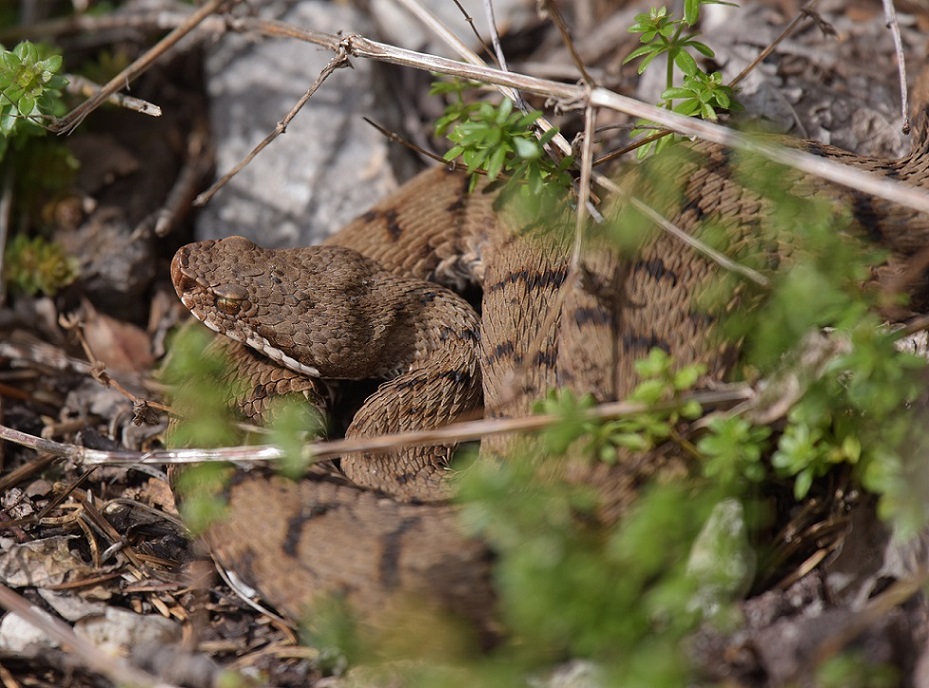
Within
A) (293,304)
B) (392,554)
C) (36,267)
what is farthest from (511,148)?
(36,267)

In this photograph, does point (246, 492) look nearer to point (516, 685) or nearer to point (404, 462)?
point (404, 462)

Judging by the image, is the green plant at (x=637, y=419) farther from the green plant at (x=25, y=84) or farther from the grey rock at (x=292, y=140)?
the green plant at (x=25, y=84)

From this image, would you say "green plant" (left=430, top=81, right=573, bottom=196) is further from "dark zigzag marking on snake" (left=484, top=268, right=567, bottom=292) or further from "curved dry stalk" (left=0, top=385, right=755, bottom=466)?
"curved dry stalk" (left=0, top=385, right=755, bottom=466)

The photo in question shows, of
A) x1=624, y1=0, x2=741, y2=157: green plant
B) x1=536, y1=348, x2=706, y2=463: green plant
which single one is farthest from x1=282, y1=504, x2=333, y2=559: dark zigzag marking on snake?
x1=624, y1=0, x2=741, y2=157: green plant

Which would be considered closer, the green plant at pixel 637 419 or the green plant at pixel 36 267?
the green plant at pixel 637 419

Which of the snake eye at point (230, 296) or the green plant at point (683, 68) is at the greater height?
the green plant at point (683, 68)

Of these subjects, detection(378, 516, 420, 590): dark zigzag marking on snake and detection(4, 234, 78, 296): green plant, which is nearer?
detection(378, 516, 420, 590): dark zigzag marking on snake

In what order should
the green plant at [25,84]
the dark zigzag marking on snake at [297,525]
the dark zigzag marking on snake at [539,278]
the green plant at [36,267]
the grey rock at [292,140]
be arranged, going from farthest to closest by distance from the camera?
the grey rock at [292,140], the green plant at [36,267], the dark zigzag marking on snake at [539,278], the green plant at [25,84], the dark zigzag marking on snake at [297,525]

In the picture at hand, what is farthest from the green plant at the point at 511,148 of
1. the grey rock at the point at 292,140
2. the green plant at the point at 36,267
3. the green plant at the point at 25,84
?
the green plant at the point at 36,267

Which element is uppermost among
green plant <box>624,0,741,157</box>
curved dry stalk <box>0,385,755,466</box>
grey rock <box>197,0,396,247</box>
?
grey rock <box>197,0,396,247</box>
